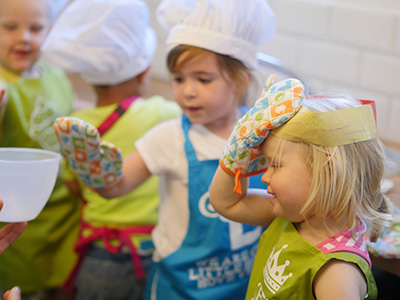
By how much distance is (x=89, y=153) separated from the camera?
1.12 m

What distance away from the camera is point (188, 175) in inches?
49.4

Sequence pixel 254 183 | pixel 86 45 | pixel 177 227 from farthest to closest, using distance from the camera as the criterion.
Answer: pixel 86 45
pixel 177 227
pixel 254 183

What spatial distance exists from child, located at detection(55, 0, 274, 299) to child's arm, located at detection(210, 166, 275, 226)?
0.25 meters

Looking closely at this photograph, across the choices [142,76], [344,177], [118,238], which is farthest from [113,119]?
[344,177]

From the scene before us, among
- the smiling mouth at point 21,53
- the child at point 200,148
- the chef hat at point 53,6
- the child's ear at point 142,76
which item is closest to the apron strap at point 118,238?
the child at point 200,148

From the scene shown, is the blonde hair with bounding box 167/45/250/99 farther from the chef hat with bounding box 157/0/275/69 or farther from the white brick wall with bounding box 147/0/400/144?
the white brick wall with bounding box 147/0/400/144

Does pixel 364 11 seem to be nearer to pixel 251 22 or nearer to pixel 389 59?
pixel 389 59

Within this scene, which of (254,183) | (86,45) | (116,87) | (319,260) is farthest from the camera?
(116,87)

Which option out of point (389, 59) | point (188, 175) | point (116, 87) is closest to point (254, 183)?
point (188, 175)

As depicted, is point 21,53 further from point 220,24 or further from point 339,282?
point 339,282

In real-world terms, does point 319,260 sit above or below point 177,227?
above

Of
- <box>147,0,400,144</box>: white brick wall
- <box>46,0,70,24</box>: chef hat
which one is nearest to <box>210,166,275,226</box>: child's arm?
<box>147,0,400,144</box>: white brick wall

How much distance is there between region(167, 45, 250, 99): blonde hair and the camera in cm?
121

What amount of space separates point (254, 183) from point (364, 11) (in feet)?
2.91
